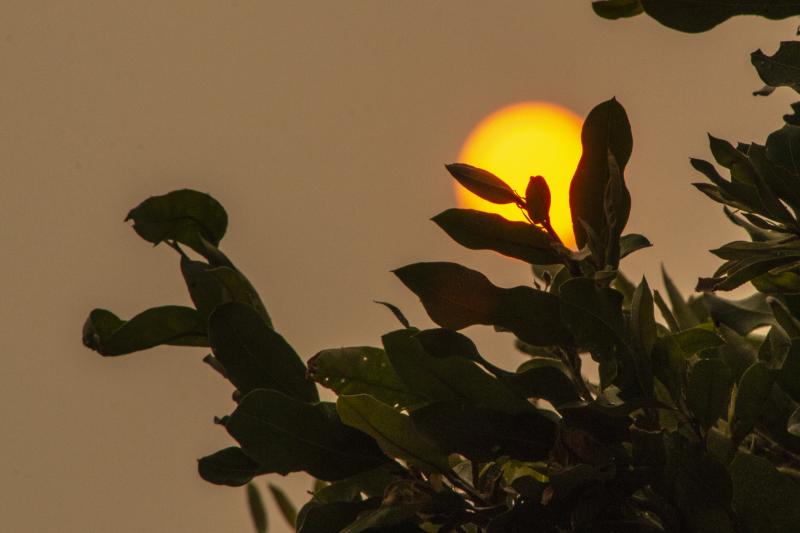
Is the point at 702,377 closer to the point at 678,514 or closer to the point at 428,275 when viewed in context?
the point at 678,514

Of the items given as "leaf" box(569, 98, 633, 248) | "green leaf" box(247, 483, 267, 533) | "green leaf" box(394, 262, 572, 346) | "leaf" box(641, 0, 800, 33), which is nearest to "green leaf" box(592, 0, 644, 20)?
"leaf" box(641, 0, 800, 33)

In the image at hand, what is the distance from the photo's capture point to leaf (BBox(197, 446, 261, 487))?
3.76ft

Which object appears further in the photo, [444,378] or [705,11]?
[705,11]

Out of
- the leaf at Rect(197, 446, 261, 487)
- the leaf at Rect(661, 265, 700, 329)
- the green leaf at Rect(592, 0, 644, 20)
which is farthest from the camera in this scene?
the leaf at Rect(661, 265, 700, 329)

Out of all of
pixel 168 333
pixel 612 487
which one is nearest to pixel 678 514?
pixel 612 487

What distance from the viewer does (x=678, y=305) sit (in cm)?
162

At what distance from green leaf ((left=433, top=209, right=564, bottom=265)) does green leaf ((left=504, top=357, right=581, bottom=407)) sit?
11 centimetres

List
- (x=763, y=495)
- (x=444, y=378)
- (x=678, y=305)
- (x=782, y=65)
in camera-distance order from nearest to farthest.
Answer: (x=763, y=495), (x=444, y=378), (x=782, y=65), (x=678, y=305)

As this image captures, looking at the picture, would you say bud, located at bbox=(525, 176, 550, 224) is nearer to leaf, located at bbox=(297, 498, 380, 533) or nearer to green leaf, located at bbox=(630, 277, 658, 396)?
green leaf, located at bbox=(630, 277, 658, 396)

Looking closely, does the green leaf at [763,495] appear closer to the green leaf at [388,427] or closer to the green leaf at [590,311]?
the green leaf at [590,311]

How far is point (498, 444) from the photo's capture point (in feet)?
3.28

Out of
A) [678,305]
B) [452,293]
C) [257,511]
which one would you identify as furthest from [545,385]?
[257,511]

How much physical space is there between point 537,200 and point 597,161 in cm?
7

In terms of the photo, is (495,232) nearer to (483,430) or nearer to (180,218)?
(483,430)
